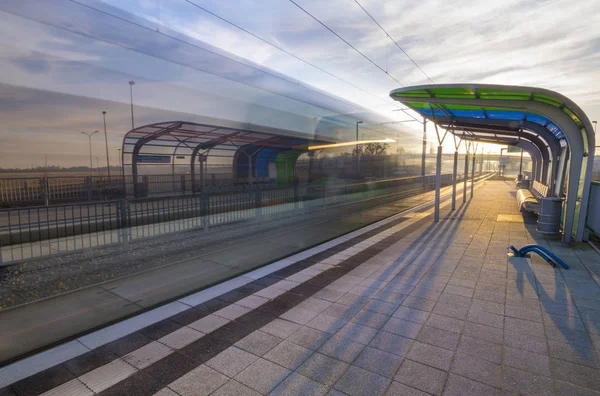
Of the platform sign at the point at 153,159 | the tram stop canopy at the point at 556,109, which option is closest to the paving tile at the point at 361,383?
the tram stop canopy at the point at 556,109

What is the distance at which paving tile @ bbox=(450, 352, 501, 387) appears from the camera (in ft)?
8.38

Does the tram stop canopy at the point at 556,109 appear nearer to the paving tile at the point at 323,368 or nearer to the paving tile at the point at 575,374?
the paving tile at the point at 575,374

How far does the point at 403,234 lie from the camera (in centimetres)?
838

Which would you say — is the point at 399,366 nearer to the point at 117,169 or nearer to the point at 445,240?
the point at 445,240

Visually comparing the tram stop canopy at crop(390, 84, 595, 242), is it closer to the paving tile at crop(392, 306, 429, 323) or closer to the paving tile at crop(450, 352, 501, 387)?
the paving tile at crop(392, 306, 429, 323)

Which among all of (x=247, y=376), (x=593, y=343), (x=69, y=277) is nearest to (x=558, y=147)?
(x=593, y=343)

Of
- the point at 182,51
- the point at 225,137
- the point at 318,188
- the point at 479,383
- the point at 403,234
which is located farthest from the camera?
the point at 182,51

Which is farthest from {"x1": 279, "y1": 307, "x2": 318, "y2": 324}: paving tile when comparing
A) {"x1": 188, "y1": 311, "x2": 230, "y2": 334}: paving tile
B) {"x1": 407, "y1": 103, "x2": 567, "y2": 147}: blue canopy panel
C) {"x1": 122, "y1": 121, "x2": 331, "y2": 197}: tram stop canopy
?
{"x1": 407, "y1": 103, "x2": 567, "y2": 147}: blue canopy panel

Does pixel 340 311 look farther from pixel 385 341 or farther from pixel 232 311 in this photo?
pixel 232 311

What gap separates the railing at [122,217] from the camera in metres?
6.04

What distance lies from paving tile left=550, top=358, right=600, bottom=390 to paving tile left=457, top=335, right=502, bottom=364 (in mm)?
402

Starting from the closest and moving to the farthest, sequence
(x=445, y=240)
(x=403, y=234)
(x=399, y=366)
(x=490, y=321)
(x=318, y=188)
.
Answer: (x=399, y=366) → (x=490, y=321) → (x=445, y=240) → (x=403, y=234) → (x=318, y=188)

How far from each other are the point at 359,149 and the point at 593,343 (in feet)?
45.7

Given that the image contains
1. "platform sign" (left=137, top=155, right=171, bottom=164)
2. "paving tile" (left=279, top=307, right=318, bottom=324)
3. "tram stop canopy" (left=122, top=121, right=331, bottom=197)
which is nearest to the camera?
"paving tile" (left=279, top=307, right=318, bottom=324)
